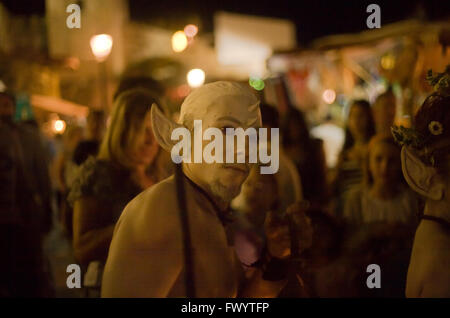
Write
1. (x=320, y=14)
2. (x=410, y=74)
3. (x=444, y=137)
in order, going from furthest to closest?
(x=320, y=14), (x=410, y=74), (x=444, y=137)

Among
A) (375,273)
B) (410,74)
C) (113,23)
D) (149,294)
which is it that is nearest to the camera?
(149,294)

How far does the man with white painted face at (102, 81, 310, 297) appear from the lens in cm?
177

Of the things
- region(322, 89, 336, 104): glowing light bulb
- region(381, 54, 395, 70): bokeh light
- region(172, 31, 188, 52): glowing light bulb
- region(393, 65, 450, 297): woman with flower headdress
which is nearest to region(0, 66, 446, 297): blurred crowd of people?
region(393, 65, 450, 297): woman with flower headdress

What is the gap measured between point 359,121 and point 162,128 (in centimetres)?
340

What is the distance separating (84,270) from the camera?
2672mm

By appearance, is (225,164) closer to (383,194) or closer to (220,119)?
(220,119)

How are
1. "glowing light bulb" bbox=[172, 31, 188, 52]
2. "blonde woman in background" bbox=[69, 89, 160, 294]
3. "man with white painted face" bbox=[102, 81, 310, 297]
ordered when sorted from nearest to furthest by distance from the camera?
"man with white painted face" bbox=[102, 81, 310, 297] → "blonde woman in background" bbox=[69, 89, 160, 294] → "glowing light bulb" bbox=[172, 31, 188, 52]

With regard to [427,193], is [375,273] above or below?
below

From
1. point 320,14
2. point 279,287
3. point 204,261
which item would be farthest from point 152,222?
point 320,14

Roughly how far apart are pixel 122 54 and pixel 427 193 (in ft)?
57.7

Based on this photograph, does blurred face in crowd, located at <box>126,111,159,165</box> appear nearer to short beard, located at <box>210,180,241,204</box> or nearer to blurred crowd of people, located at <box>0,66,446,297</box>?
blurred crowd of people, located at <box>0,66,446,297</box>

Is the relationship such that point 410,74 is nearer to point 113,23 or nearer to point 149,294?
point 149,294

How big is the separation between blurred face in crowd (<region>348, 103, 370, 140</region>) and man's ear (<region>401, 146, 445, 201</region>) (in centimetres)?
314

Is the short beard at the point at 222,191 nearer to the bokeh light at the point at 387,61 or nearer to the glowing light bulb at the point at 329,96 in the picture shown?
the bokeh light at the point at 387,61
